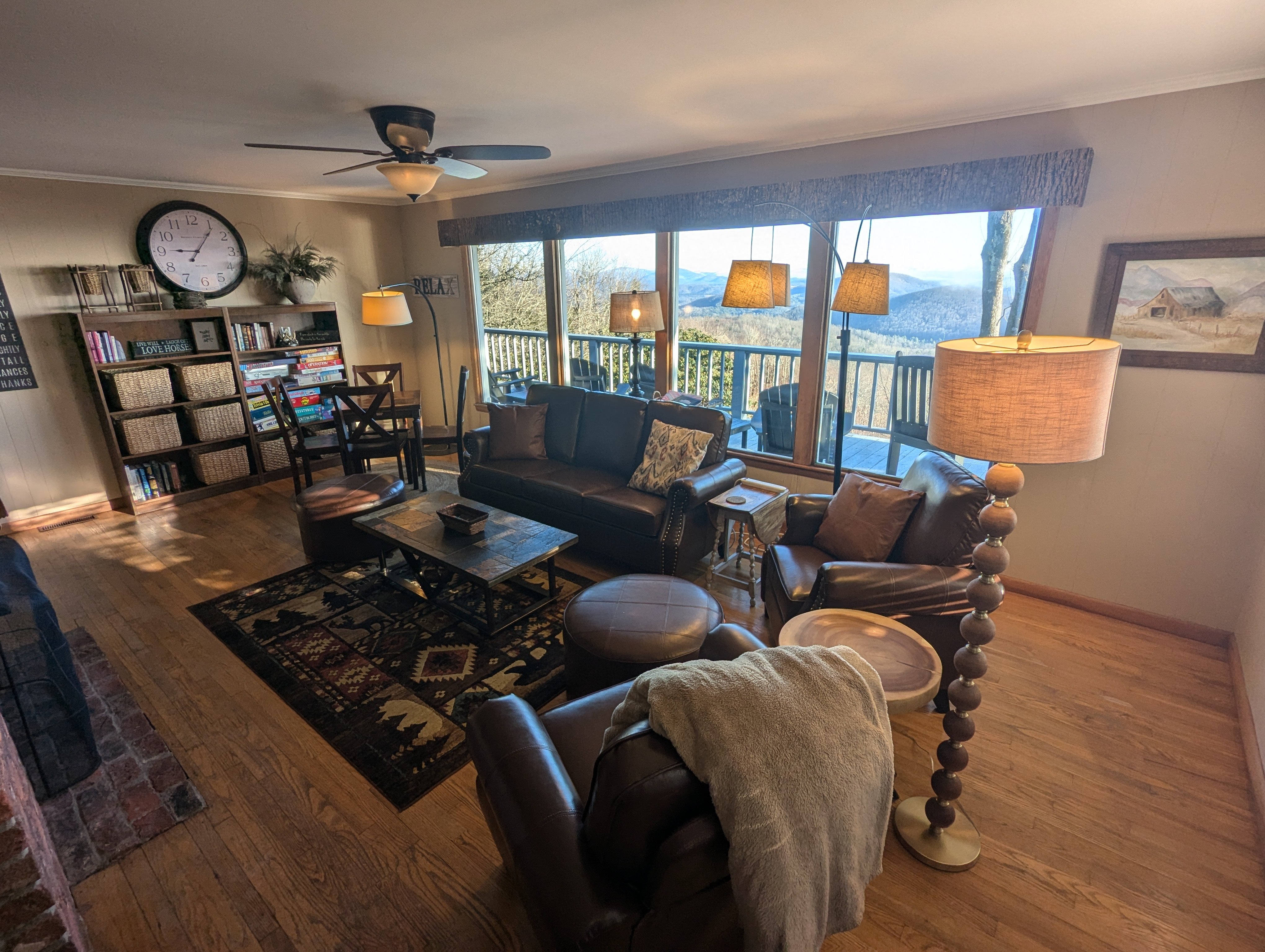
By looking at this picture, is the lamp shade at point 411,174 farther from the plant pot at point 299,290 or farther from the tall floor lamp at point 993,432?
the plant pot at point 299,290

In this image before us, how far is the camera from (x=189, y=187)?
4555 mm

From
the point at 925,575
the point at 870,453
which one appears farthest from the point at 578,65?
the point at 870,453

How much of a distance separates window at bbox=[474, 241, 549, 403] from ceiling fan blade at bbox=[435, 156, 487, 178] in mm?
2072

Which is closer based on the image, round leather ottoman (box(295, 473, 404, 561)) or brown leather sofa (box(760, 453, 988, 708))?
brown leather sofa (box(760, 453, 988, 708))

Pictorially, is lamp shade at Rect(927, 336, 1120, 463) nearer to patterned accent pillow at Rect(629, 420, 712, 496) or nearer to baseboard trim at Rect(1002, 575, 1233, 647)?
patterned accent pillow at Rect(629, 420, 712, 496)

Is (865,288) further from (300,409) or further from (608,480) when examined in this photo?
(300,409)

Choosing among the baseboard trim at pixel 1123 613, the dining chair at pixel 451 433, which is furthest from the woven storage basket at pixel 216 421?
the baseboard trim at pixel 1123 613

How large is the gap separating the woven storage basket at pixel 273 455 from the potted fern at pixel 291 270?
1.26 metres

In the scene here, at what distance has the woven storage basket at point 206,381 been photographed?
456cm

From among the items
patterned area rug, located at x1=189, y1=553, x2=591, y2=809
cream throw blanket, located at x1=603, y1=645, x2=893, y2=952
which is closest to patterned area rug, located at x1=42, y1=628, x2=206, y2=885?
patterned area rug, located at x1=189, y1=553, x2=591, y2=809

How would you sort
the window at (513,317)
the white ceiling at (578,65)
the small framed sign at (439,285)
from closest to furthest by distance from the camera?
the white ceiling at (578,65)
the window at (513,317)
the small framed sign at (439,285)

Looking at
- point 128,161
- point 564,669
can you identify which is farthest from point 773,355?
point 128,161

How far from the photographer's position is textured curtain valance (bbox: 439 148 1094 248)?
271 cm

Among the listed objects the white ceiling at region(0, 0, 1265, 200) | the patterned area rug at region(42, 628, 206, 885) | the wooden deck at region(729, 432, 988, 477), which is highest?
the white ceiling at region(0, 0, 1265, 200)
